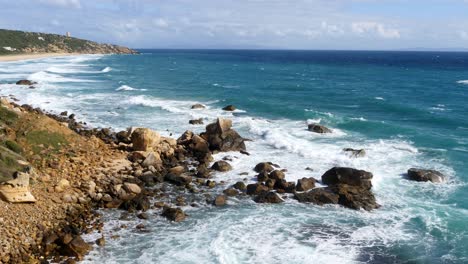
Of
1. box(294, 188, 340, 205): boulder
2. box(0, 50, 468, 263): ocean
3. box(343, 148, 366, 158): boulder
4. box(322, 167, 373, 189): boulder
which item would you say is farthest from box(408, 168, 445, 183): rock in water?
box(294, 188, 340, 205): boulder

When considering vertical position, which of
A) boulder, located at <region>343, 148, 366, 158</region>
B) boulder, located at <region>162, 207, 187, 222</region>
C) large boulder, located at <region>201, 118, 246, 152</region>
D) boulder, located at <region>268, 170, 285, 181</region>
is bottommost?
boulder, located at <region>162, 207, 187, 222</region>

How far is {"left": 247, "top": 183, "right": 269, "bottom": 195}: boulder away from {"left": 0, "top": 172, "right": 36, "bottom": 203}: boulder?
11.0 m

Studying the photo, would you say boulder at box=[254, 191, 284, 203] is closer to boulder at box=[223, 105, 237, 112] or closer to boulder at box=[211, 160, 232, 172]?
boulder at box=[211, 160, 232, 172]

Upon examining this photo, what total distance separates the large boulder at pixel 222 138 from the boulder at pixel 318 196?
919 cm

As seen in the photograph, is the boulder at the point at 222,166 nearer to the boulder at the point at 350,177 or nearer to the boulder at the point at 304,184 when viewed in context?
the boulder at the point at 304,184

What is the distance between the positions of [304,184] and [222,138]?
9413 millimetres

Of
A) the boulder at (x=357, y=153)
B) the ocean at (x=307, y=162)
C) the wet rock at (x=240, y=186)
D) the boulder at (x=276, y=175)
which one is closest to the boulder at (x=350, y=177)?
the ocean at (x=307, y=162)

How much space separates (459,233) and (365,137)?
17002 mm

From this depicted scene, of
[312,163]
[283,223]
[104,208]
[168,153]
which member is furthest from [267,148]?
[104,208]

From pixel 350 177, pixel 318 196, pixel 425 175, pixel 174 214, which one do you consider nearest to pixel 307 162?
pixel 350 177

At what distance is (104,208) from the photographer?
71.4ft

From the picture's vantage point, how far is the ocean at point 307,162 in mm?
18203

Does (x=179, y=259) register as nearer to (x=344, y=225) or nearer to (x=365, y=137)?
(x=344, y=225)

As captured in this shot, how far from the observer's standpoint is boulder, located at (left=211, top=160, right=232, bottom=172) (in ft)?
91.0
